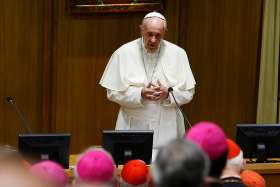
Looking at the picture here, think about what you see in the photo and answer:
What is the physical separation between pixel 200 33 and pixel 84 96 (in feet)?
4.78

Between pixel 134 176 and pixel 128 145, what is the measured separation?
0.79 metres

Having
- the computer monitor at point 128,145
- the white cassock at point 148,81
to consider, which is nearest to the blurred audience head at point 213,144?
the computer monitor at point 128,145

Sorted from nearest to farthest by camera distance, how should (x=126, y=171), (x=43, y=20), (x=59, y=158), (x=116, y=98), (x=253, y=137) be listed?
(x=126, y=171) < (x=59, y=158) < (x=253, y=137) < (x=116, y=98) < (x=43, y=20)

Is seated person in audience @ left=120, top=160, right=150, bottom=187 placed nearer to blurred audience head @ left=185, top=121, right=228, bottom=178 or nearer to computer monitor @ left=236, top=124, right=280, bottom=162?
computer monitor @ left=236, top=124, right=280, bottom=162

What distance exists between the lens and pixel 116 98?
16.4 feet

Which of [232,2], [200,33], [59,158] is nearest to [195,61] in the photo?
[200,33]

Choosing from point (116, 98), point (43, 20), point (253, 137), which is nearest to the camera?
point (253, 137)

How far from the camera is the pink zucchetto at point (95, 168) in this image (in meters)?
2.04

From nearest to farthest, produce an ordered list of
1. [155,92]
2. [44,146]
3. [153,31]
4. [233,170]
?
[233,170] < [44,146] < [155,92] < [153,31]

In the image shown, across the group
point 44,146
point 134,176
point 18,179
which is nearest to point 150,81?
point 44,146

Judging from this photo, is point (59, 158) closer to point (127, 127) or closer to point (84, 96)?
point (127, 127)

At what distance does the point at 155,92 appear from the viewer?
484cm

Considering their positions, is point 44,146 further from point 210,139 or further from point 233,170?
point 210,139

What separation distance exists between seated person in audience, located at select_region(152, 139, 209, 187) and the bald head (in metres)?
3.35
